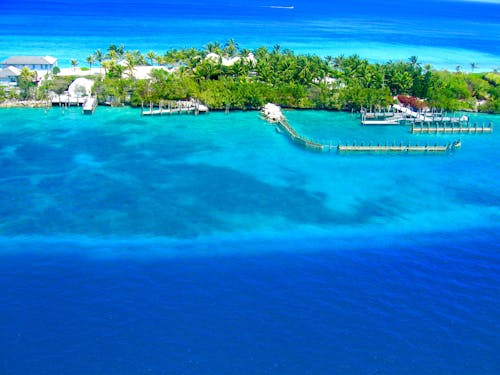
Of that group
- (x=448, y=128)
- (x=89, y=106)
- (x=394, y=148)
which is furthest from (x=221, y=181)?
(x=448, y=128)

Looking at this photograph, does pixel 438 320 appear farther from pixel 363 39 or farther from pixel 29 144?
pixel 363 39

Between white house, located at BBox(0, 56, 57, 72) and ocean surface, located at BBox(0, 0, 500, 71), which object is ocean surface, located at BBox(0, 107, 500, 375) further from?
ocean surface, located at BBox(0, 0, 500, 71)

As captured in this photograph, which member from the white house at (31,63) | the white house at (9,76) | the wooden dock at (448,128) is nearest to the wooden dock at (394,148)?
the wooden dock at (448,128)

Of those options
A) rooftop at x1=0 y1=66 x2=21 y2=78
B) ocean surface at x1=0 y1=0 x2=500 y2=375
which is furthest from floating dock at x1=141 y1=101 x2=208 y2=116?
rooftop at x1=0 y1=66 x2=21 y2=78

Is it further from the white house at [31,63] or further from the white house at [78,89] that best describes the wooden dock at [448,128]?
the white house at [31,63]

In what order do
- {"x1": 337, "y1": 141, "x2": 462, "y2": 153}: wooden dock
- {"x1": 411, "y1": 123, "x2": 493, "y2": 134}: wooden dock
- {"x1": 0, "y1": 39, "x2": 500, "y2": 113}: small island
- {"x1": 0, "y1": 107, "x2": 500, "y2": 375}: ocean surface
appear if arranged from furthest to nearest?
1. {"x1": 0, "y1": 39, "x2": 500, "y2": 113}: small island
2. {"x1": 411, "y1": 123, "x2": 493, "y2": 134}: wooden dock
3. {"x1": 337, "y1": 141, "x2": 462, "y2": 153}: wooden dock
4. {"x1": 0, "y1": 107, "x2": 500, "y2": 375}: ocean surface

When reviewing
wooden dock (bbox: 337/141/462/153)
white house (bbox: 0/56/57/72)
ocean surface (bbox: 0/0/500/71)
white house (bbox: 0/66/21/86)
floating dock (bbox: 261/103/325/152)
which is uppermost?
ocean surface (bbox: 0/0/500/71)

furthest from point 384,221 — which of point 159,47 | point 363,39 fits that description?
point 363,39
